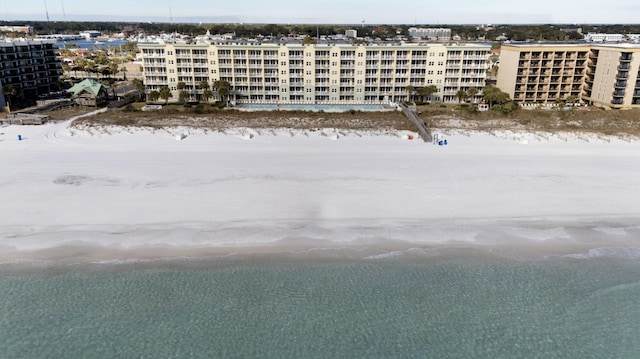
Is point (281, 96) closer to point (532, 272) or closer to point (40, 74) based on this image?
point (40, 74)

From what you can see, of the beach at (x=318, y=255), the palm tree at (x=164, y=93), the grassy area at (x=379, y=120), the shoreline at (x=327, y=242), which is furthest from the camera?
the palm tree at (x=164, y=93)

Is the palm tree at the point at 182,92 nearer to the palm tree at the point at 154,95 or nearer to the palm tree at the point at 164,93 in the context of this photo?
the palm tree at the point at 164,93

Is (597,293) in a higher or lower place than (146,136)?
lower

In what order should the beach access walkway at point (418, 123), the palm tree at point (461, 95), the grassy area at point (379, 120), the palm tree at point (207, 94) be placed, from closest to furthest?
the beach access walkway at point (418, 123)
the grassy area at point (379, 120)
the palm tree at point (207, 94)
the palm tree at point (461, 95)

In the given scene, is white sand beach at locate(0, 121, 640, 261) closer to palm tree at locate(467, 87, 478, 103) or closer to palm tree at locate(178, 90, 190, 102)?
palm tree at locate(467, 87, 478, 103)

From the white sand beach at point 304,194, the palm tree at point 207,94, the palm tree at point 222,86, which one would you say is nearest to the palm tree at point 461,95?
the white sand beach at point 304,194

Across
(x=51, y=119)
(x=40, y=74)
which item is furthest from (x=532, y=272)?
(x=40, y=74)
